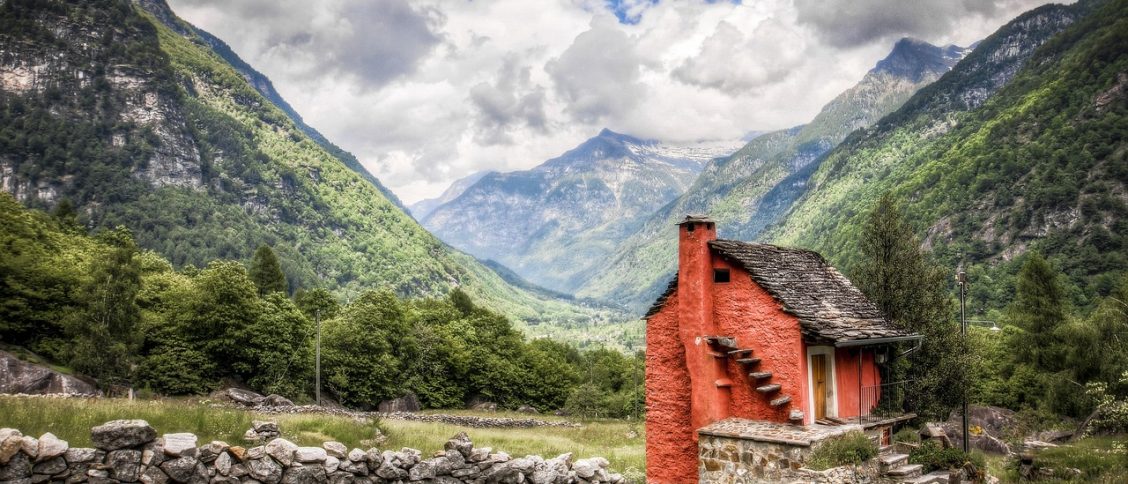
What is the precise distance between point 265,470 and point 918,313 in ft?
86.6

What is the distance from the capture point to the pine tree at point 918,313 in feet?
91.1

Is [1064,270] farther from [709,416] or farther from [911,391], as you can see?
[709,416]

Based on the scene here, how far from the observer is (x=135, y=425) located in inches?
413

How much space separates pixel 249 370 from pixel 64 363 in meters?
12.8

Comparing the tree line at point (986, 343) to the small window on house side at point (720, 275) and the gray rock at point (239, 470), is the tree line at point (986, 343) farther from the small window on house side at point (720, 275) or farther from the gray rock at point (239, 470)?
the gray rock at point (239, 470)

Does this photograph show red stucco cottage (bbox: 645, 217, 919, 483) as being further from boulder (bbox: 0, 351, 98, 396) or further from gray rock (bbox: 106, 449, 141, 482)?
boulder (bbox: 0, 351, 98, 396)

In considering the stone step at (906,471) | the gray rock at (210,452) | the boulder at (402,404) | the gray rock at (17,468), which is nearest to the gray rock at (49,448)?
the gray rock at (17,468)

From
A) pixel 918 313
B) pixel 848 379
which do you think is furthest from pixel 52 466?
pixel 918 313

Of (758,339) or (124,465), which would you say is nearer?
(124,465)

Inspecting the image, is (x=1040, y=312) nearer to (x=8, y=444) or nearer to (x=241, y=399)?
(x=241, y=399)

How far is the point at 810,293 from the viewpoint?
1952 centimetres

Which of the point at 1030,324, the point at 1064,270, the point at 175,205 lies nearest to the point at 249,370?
the point at 1030,324

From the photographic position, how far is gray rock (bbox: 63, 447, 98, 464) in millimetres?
9938

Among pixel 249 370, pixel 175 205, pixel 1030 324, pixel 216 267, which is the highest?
pixel 175 205
